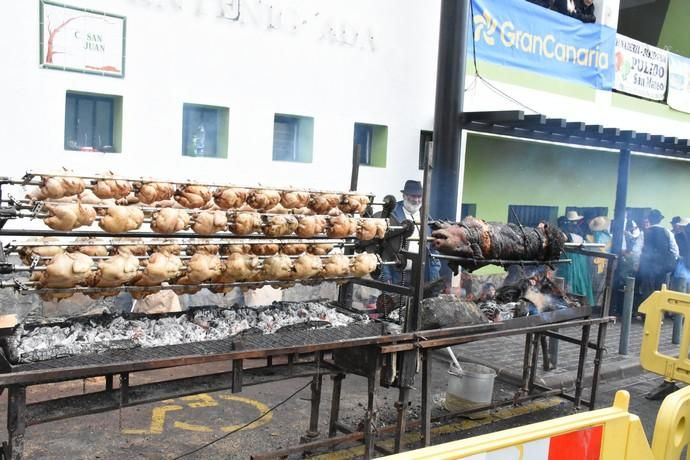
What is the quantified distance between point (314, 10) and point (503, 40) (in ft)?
13.6

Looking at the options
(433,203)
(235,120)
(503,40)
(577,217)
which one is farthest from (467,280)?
(235,120)

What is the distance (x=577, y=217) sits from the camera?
13.4 metres

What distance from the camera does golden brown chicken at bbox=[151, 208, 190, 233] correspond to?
3.99 meters

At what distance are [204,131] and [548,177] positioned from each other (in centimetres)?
898

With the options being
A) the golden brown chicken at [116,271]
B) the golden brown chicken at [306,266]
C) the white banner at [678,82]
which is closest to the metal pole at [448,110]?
the golden brown chicken at [306,266]

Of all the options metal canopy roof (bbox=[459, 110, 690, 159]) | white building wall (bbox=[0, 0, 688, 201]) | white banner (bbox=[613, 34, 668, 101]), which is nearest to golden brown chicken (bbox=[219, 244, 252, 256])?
white building wall (bbox=[0, 0, 688, 201])

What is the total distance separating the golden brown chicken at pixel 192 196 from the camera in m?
4.27

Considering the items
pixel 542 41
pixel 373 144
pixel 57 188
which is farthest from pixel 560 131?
pixel 57 188

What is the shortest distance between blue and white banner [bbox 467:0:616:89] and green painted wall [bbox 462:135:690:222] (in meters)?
1.71

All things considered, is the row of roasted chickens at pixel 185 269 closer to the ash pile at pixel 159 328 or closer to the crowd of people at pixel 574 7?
the ash pile at pixel 159 328

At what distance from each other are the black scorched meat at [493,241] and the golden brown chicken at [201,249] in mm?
2091

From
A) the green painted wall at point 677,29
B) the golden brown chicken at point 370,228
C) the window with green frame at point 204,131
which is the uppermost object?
the green painted wall at point 677,29

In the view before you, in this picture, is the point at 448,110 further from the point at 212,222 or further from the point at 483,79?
the point at 212,222

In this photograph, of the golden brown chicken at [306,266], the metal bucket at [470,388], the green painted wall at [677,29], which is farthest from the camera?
the green painted wall at [677,29]
